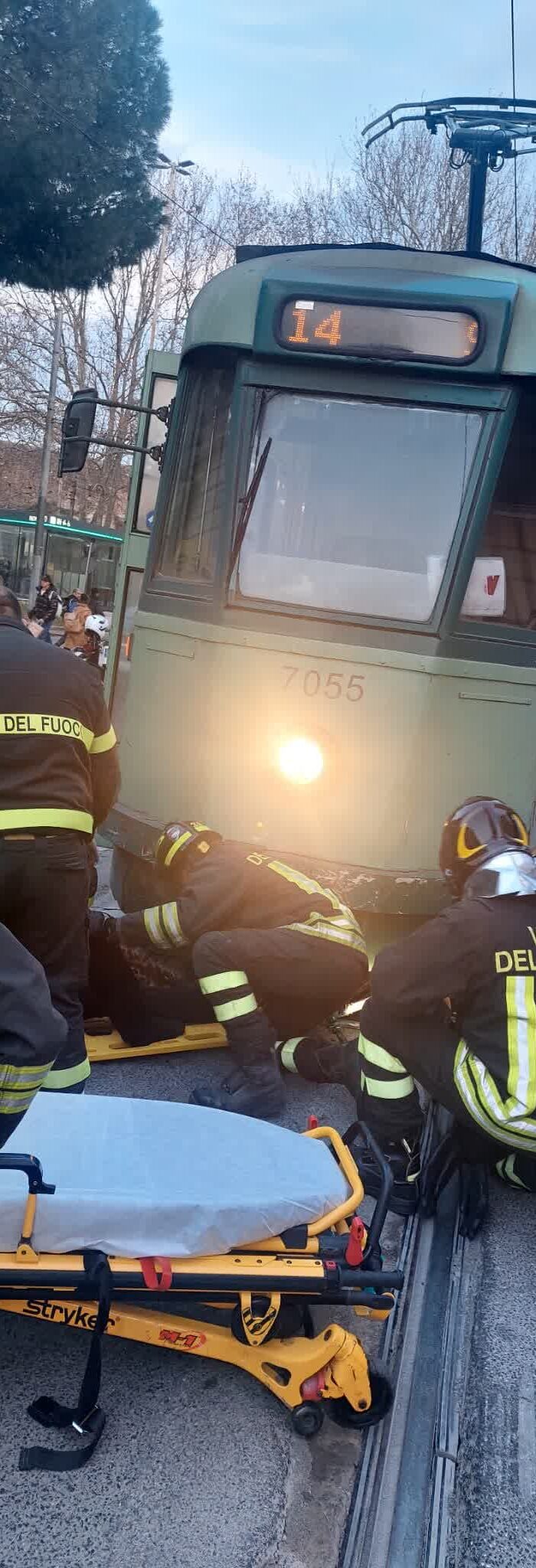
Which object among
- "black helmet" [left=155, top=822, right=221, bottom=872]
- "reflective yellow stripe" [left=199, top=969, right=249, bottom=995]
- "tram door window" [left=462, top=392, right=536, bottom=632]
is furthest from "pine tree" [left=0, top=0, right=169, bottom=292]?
"reflective yellow stripe" [left=199, top=969, right=249, bottom=995]

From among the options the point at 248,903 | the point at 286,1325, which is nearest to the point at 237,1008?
the point at 248,903

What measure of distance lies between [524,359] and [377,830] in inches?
81.5

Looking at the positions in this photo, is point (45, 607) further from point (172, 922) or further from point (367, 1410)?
point (367, 1410)

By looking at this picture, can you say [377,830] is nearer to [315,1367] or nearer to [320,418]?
[320,418]

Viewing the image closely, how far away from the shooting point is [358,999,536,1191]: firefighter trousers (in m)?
3.47

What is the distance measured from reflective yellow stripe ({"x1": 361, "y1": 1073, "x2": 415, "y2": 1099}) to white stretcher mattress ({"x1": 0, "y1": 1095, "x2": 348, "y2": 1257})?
819mm

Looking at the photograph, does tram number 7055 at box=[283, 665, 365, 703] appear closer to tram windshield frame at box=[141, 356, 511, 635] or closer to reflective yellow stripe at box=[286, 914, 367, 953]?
tram windshield frame at box=[141, 356, 511, 635]

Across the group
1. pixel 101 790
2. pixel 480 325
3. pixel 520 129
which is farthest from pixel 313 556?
Result: pixel 520 129

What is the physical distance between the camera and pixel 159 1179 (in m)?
2.40

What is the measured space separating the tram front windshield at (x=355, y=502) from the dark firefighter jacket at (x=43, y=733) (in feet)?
4.71

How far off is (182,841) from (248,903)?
1.26 feet

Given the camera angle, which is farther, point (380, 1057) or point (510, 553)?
point (510, 553)

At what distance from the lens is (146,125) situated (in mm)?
15539

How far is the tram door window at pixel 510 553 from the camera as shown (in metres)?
4.71
